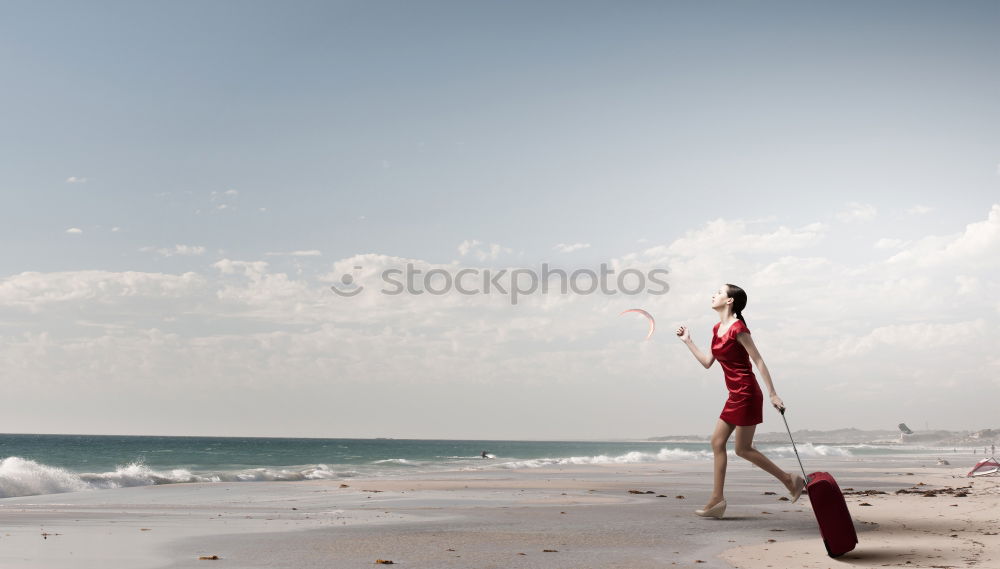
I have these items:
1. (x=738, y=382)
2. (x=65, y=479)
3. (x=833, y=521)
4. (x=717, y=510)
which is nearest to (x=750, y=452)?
(x=738, y=382)

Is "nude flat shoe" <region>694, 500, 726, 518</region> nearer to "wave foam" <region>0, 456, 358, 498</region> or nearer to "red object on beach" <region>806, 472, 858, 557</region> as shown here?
"red object on beach" <region>806, 472, 858, 557</region>

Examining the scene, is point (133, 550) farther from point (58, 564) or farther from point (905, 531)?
point (905, 531)

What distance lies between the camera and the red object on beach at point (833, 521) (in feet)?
21.5

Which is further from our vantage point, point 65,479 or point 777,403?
point 65,479

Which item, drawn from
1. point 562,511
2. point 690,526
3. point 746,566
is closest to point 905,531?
point 690,526

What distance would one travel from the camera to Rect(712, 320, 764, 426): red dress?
29.2 ft

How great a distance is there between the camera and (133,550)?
288 inches

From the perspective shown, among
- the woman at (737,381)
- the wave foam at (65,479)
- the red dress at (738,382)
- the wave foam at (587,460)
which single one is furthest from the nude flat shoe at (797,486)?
the wave foam at (587,460)

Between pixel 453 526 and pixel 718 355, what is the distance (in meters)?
3.50

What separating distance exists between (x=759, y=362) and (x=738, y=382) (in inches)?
24.1

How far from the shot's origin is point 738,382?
905cm

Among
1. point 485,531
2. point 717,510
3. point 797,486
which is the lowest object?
point 485,531

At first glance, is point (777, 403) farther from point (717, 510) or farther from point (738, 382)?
point (717, 510)

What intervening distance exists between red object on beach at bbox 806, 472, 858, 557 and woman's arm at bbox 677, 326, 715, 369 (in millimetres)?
2672
